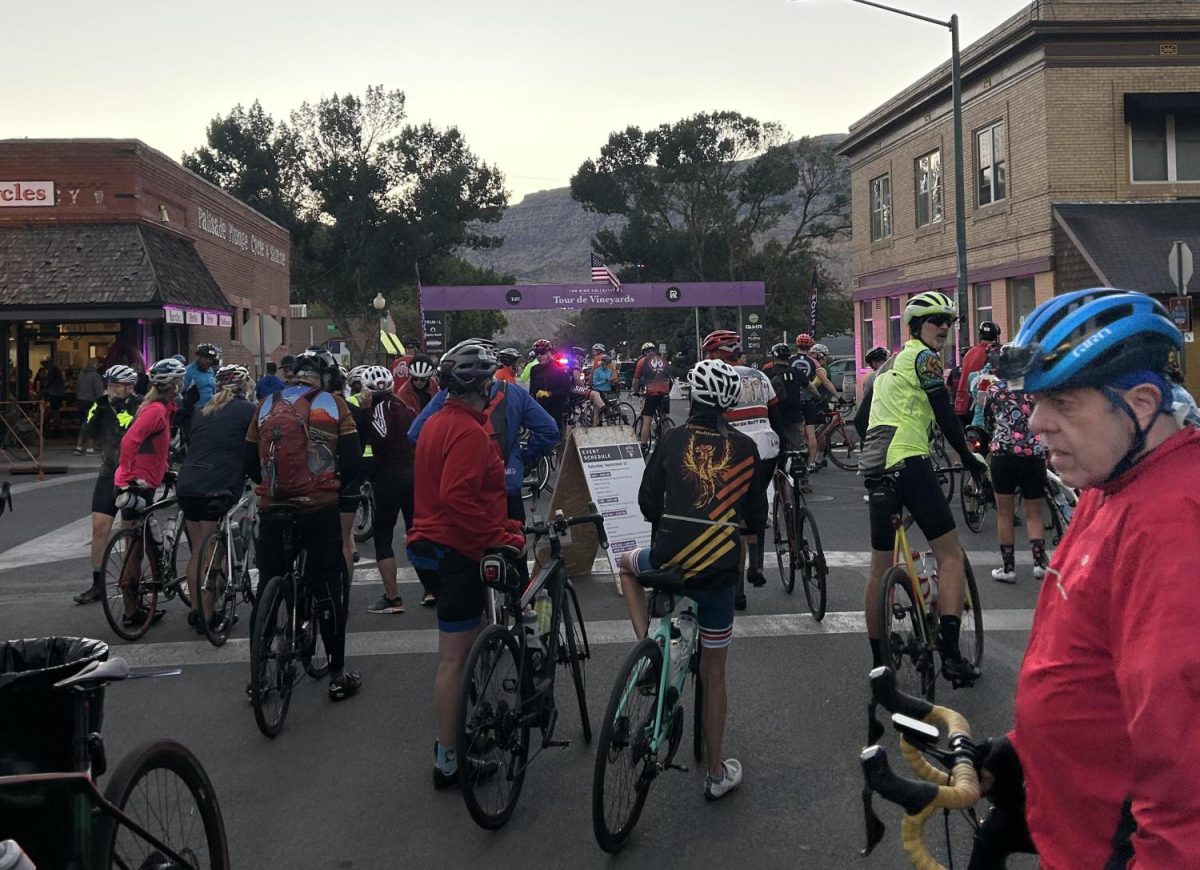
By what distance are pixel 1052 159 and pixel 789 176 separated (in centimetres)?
4857

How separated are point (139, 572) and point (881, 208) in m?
31.0

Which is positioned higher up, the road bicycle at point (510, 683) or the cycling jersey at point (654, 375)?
the cycling jersey at point (654, 375)

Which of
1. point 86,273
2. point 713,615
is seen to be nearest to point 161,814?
point 713,615

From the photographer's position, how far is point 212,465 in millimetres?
7703

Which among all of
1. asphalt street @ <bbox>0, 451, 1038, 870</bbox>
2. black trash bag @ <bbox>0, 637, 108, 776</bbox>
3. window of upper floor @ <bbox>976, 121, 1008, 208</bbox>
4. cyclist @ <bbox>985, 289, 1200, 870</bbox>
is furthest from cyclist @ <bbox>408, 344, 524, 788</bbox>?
window of upper floor @ <bbox>976, 121, 1008, 208</bbox>

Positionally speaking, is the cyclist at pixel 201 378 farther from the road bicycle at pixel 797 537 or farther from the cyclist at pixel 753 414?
the road bicycle at pixel 797 537

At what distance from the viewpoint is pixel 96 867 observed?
2.77 metres

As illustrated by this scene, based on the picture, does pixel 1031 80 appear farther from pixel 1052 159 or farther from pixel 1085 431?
pixel 1085 431

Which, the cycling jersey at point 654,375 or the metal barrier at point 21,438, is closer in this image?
the cycling jersey at point 654,375

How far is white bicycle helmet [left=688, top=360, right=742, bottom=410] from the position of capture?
4914 mm

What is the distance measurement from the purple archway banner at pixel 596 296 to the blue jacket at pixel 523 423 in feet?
119

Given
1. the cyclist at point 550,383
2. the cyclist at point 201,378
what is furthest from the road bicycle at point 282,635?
the cyclist at point 550,383

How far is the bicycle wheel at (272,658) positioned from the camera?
5.54m

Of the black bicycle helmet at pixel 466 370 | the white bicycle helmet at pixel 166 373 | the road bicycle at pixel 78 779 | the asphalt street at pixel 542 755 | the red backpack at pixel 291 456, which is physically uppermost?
the white bicycle helmet at pixel 166 373
